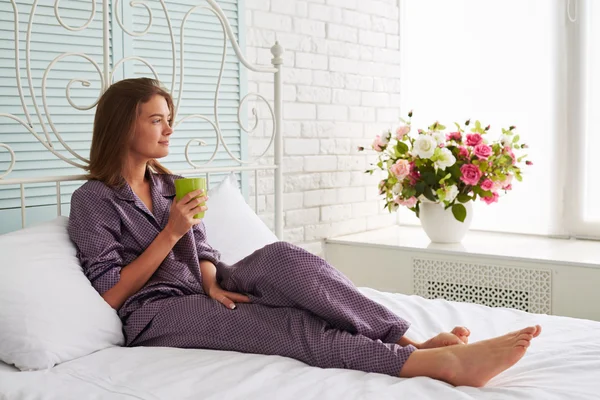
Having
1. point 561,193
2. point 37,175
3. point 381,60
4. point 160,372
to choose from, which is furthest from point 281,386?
point 381,60

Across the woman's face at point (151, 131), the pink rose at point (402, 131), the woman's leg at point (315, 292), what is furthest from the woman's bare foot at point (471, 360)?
the pink rose at point (402, 131)

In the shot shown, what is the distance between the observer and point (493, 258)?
2756mm

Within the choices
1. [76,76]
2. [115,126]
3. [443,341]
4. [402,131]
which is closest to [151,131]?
[115,126]

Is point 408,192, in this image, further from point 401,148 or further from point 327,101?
point 327,101

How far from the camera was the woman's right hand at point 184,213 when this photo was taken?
1.78m

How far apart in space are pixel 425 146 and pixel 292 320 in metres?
1.44

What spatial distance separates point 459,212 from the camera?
2.93m

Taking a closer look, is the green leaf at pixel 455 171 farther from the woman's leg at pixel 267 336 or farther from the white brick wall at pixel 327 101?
the woman's leg at pixel 267 336

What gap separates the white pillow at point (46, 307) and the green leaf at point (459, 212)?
164 centimetres

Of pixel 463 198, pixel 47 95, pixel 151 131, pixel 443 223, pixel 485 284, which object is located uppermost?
pixel 47 95

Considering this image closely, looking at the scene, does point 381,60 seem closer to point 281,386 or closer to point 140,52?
point 140,52

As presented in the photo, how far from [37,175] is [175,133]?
1.77 ft

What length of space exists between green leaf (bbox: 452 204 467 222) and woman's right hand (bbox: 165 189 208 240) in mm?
1430

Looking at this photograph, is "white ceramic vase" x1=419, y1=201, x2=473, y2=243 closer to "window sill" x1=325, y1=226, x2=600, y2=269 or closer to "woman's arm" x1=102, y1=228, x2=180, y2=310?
"window sill" x1=325, y1=226, x2=600, y2=269
